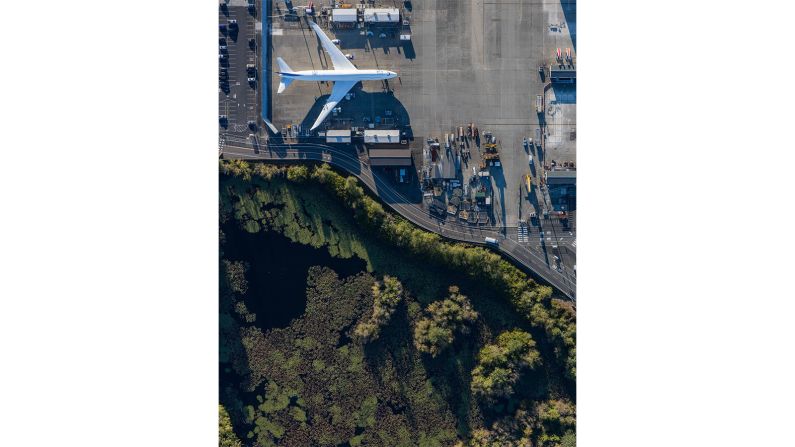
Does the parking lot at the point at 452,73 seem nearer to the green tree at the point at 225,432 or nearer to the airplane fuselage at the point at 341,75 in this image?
the airplane fuselage at the point at 341,75

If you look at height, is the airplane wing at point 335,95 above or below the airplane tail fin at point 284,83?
below

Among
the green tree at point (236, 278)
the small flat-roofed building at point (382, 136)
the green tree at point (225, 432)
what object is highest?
the small flat-roofed building at point (382, 136)

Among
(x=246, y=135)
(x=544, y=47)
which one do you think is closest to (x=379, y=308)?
(x=246, y=135)

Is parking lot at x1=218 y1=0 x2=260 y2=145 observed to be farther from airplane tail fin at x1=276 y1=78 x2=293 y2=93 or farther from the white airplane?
the white airplane

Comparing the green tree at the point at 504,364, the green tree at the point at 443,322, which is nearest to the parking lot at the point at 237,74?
the green tree at the point at 443,322

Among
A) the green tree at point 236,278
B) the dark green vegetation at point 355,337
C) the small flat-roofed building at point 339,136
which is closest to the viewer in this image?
the small flat-roofed building at point 339,136

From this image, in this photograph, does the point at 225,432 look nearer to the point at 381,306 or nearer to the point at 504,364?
the point at 381,306

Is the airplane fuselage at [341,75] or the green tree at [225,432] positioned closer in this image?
the airplane fuselage at [341,75]

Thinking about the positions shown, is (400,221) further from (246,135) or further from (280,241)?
(246,135)
